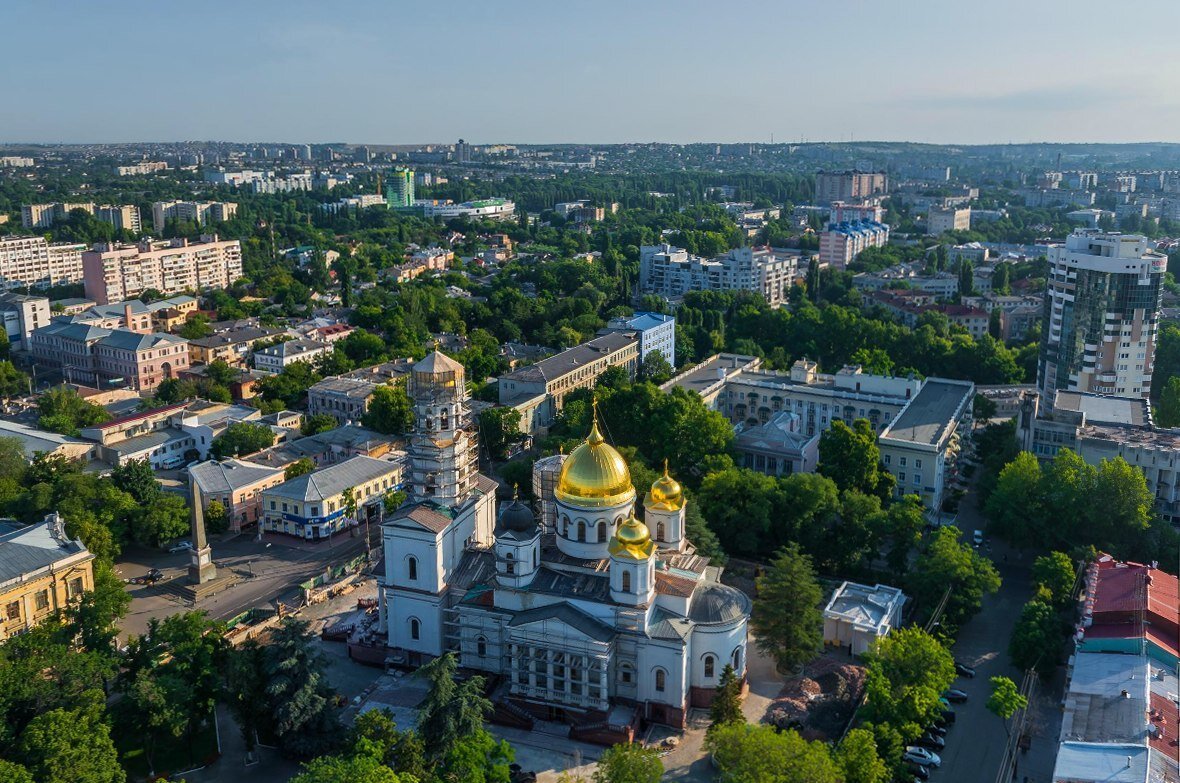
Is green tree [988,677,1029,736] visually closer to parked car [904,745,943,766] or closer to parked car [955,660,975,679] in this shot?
parked car [904,745,943,766]

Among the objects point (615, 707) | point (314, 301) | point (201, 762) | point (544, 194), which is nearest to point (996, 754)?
point (615, 707)

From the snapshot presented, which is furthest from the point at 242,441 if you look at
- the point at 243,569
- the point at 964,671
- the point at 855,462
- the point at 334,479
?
the point at 964,671

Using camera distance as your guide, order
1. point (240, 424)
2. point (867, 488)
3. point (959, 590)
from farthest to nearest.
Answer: point (240, 424), point (867, 488), point (959, 590)

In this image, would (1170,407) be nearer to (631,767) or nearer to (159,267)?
(631,767)

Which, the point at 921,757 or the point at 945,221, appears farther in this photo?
the point at 945,221

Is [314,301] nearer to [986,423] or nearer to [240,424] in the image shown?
[240,424]

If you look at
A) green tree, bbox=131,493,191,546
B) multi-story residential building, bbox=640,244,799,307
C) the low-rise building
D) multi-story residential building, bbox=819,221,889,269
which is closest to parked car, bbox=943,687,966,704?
the low-rise building
